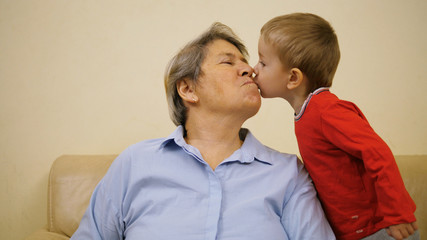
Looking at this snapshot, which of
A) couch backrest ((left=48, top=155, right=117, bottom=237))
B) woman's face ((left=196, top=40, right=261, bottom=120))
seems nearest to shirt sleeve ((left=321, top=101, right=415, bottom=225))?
woman's face ((left=196, top=40, right=261, bottom=120))

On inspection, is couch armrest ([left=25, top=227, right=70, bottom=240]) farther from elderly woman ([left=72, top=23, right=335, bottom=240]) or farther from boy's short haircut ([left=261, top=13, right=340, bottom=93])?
boy's short haircut ([left=261, top=13, right=340, bottom=93])

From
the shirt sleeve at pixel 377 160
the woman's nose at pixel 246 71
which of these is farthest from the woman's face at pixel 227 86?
the shirt sleeve at pixel 377 160

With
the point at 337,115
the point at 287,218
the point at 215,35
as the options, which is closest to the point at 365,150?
the point at 337,115

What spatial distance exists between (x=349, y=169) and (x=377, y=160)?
0.15 m

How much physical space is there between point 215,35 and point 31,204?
1512mm

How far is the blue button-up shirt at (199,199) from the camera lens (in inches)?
45.2

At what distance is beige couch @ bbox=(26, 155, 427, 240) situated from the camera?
167cm

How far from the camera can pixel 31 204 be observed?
2039 mm

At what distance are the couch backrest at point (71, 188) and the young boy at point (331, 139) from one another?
1016 millimetres

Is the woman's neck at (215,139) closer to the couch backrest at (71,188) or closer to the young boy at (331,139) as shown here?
the young boy at (331,139)

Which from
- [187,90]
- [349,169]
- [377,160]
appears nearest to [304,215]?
[349,169]

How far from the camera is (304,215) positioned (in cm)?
122

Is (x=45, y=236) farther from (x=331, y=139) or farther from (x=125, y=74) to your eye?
(x=331, y=139)

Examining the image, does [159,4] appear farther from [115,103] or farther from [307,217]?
[307,217]
